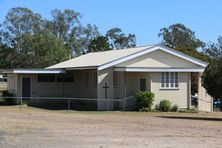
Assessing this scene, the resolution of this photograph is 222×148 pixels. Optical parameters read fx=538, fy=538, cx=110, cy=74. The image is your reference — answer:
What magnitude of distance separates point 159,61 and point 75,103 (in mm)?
7938

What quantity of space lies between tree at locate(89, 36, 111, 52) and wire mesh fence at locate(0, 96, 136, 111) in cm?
5211

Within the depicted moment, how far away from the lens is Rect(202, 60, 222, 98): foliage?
2944 cm

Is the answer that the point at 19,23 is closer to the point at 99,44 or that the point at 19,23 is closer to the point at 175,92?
the point at 99,44

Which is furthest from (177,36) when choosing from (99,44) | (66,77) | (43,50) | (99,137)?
(99,137)

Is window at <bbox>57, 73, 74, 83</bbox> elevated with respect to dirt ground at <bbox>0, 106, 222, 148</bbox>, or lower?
elevated

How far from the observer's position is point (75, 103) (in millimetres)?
42594

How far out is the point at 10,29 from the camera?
9050 centimetres

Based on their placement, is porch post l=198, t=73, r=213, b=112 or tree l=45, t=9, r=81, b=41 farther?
tree l=45, t=9, r=81, b=41

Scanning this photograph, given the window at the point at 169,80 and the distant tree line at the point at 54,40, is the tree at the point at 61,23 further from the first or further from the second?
the window at the point at 169,80

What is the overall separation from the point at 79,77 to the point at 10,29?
49211mm

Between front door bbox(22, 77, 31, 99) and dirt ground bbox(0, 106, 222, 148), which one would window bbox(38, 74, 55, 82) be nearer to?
front door bbox(22, 77, 31, 99)

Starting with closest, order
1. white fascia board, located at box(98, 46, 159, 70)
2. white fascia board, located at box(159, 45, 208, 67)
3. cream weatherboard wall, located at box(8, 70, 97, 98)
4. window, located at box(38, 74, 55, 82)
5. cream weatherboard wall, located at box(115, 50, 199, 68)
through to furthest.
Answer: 1. white fascia board, located at box(98, 46, 159, 70)
2. cream weatherboard wall, located at box(115, 50, 199, 68)
3. white fascia board, located at box(159, 45, 208, 67)
4. cream weatherboard wall, located at box(8, 70, 97, 98)
5. window, located at box(38, 74, 55, 82)

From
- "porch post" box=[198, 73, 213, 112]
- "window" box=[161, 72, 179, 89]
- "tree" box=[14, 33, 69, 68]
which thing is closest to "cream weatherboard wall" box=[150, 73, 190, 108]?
"window" box=[161, 72, 179, 89]

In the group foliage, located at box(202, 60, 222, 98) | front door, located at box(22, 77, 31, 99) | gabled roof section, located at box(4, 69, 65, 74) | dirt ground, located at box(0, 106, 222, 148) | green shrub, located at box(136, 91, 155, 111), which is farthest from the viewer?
front door, located at box(22, 77, 31, 99)
